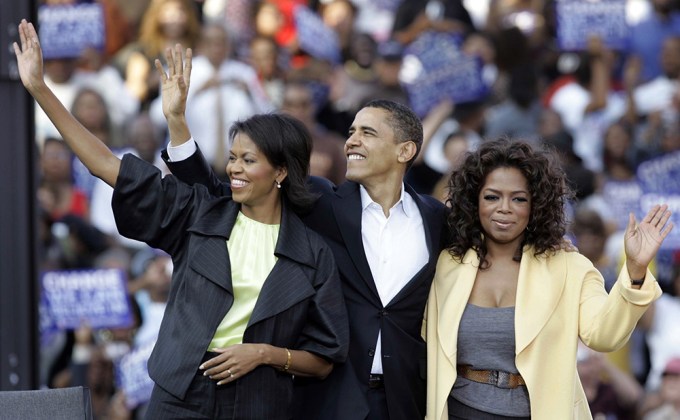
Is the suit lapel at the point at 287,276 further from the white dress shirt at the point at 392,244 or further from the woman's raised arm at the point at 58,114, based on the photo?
the woman's raised arm at the point at 58,114

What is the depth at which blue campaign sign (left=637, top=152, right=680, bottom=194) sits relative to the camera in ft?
29.0

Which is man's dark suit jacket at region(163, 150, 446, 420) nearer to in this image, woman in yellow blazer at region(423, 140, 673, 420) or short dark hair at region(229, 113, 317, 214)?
woman in yellow blazer at region(423, 140, 673, 420)

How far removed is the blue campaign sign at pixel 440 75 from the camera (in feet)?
29.9

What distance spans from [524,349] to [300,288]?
2.76 feet

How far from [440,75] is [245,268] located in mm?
5153

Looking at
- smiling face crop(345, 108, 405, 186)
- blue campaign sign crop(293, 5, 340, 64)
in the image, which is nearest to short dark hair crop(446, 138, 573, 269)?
smiling face crop(345, 108, 405, 186)

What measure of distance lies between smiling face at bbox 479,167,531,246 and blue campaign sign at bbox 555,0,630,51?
203 inches

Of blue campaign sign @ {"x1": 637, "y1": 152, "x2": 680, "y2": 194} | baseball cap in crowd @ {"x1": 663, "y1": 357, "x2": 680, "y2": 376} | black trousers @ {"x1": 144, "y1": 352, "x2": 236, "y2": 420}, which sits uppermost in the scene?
blue campaign sign @ {"x1": 637, "y1": 152, "x2": 680, "y2": 194}

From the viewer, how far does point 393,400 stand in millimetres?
4523

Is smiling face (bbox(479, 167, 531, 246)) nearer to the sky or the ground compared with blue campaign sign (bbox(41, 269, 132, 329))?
nearer to the ground

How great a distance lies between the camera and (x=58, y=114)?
4199mm

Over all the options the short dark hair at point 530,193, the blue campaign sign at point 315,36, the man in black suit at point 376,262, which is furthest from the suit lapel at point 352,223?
the blue campaign sign at point 315,36

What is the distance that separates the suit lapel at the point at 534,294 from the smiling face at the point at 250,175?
3.26ft

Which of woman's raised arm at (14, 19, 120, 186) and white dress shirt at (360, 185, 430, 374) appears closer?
woman's raised arm at (14, 19, 120, 186)
